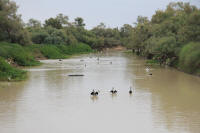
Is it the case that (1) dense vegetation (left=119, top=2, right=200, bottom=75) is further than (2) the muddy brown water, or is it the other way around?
(1) dense vegetation (left=119, top=2, right=200, bottom=75)

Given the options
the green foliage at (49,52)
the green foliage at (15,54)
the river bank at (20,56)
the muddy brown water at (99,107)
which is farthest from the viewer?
the green foliage at (49,52)

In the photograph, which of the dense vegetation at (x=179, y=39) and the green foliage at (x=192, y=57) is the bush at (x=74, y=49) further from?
the green foliage at (x=192, y=57)

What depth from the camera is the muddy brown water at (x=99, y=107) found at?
15.8 metres

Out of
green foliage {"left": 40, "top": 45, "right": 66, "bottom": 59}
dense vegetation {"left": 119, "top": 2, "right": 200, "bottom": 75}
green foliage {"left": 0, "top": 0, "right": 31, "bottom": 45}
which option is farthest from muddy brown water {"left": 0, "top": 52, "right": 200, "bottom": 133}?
green foliage {"left": 40, "top": 45, "right": 66, "bottom": 59}

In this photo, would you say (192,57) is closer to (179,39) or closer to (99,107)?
(179,39)

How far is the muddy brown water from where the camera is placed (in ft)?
51.7

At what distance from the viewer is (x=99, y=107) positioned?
1966 cm

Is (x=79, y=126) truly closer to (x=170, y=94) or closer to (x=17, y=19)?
(x=170, y=94)

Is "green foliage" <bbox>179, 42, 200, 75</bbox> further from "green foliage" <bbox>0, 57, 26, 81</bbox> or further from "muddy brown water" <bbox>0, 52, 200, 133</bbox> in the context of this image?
"green foliage" <bbox>0, 57, 26, 81</bbox>

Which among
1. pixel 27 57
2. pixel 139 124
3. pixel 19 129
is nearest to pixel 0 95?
pixel 19 129

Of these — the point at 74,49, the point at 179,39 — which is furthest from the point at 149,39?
Answer: the point at 74,49

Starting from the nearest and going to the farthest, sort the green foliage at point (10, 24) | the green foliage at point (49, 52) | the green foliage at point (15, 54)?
the green foliage at point (15, 54)
the green foliage at point (10, 24)
the green foliage at point (49, 52)

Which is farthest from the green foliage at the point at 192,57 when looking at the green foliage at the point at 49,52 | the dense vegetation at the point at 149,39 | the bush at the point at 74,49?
the bush at the point at 74,49

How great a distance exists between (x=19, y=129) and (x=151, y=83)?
51.4 feet
